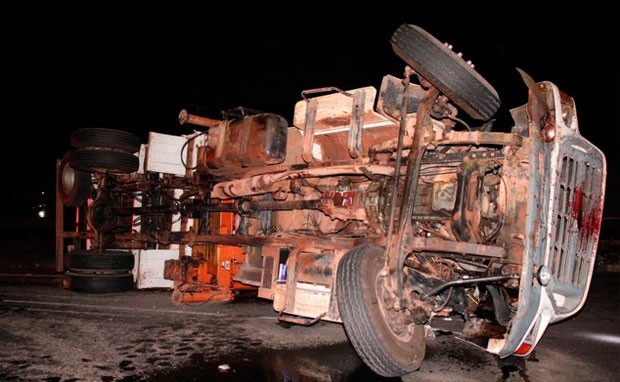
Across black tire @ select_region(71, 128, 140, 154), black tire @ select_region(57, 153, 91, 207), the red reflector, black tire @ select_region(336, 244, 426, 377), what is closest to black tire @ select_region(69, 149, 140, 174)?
black tire @ select_region(71, 128, 140, 154)

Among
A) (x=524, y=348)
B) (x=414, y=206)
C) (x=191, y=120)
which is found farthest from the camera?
(x=191, y=120)

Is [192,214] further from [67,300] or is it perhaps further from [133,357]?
[133,357]

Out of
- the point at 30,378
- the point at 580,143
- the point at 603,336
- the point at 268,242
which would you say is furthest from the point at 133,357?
the point at 603,336

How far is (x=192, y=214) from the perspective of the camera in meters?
6.02

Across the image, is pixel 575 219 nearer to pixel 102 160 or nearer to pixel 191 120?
pixel 191 120

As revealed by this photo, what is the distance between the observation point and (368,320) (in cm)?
299

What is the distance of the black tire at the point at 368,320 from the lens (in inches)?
118

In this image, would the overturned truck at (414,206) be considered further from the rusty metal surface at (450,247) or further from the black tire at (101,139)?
the black tire at (101,139)

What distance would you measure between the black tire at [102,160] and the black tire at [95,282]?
1390mm

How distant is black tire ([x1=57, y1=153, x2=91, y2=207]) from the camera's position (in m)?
7.05

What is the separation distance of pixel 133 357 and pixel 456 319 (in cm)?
256

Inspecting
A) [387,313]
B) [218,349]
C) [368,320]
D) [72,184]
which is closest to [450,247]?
[387,313]

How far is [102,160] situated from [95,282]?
1.57 m

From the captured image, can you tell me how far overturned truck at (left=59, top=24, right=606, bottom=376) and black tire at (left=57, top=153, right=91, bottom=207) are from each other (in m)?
2.26
